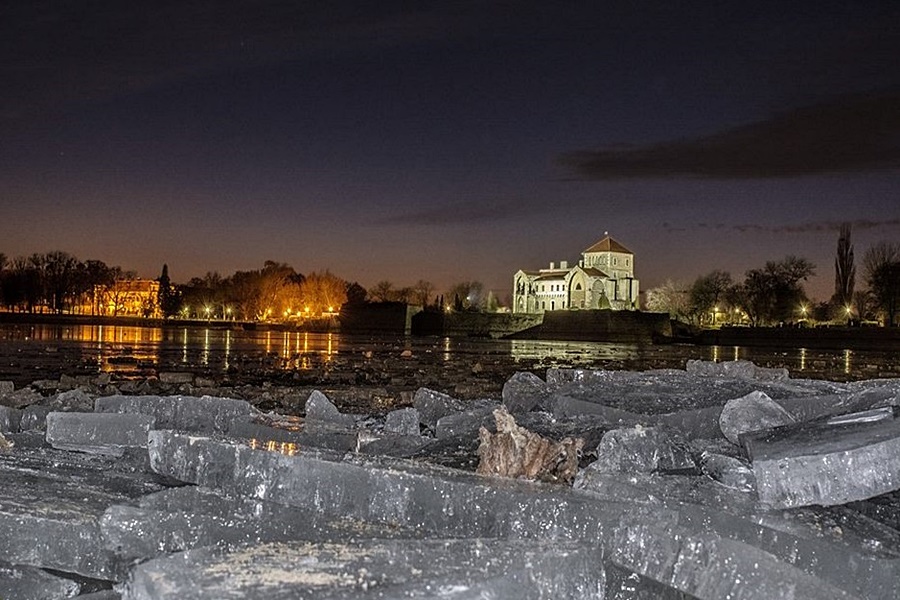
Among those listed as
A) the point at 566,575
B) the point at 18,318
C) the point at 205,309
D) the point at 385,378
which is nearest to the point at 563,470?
the point at 566,575

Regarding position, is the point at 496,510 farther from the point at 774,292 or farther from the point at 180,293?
the point at 180,293

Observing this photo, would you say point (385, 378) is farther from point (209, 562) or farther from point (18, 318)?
point (18, 318)

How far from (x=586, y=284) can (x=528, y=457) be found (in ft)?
490

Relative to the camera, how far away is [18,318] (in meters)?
105

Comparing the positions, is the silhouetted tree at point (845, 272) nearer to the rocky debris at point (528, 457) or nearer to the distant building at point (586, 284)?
the distant building at point (586, 284)

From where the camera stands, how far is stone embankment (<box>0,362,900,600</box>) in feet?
8.96

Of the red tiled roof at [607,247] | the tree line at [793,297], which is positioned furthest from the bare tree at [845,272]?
the red tiled roof at [607,247]

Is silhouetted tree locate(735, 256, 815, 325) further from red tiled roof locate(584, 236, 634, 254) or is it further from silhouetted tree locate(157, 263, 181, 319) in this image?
silhouetted tree locate(157, 263, 181, 319)

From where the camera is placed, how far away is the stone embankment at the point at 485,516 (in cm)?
273

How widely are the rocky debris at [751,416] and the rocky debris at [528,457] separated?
1098mm

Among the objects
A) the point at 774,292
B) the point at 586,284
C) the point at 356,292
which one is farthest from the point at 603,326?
the point at 356,292

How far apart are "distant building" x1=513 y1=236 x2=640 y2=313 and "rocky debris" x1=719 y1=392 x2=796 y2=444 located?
141322 mm

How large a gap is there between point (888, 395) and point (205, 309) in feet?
488

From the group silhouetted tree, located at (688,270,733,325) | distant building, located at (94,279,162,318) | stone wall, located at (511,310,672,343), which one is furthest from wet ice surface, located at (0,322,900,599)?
distant building, located at (94,279,162,318)
